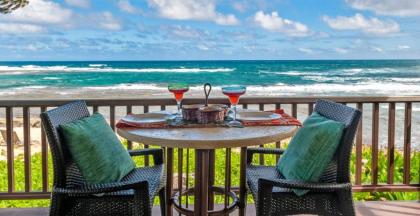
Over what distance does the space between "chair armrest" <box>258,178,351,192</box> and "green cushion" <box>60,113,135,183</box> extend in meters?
0.75

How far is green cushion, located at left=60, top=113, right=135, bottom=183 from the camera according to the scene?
1.90m

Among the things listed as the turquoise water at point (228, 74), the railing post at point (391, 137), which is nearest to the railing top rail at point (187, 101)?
the railing post at point (391, 137)

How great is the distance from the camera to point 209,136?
1863mm

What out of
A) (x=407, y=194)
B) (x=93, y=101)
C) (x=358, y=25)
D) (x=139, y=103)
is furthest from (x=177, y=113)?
(x=358, y=25)

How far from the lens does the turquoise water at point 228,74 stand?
63.1 ft

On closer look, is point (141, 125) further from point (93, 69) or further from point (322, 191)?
point (93, 69)

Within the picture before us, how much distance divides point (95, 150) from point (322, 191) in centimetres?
107

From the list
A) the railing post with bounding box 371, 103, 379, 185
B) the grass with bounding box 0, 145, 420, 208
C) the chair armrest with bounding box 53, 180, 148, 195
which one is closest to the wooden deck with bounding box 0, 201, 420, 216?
the railing post with bounding box 371, 103, 379, 185

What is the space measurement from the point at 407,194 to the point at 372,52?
22890 millimetres

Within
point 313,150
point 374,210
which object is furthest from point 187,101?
point 374,210

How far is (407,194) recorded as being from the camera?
338 centimetres

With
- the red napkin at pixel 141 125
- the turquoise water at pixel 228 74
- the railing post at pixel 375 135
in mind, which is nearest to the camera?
the red napkin at pixel 141 125

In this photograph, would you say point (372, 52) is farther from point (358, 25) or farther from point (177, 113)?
point (177, 113)

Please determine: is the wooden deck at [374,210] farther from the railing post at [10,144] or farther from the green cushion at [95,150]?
the green cushion at [95,150]
